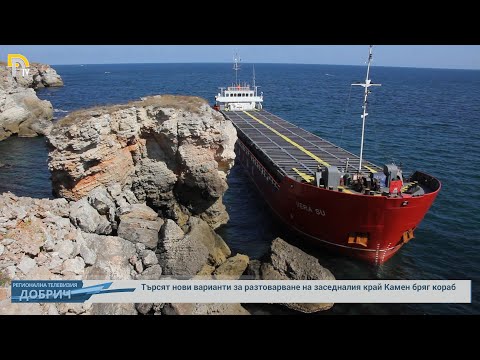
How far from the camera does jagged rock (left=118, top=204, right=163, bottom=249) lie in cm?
2177

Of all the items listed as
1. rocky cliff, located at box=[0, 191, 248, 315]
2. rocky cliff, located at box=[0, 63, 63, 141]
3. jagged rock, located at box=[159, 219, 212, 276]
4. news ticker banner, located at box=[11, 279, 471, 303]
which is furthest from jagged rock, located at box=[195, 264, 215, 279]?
rocky cliff, located at box=[0, 63, 63, 141]

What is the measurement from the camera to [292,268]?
66.6ft

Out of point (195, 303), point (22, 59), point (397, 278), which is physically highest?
point (22, 59)

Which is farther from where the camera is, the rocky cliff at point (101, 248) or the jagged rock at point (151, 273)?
the jagged rock at point (151, 273)

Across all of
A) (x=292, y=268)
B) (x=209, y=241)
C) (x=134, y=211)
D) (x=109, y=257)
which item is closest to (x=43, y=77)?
(x=134, y=211)

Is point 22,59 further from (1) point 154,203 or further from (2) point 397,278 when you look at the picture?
(2) point 397,278

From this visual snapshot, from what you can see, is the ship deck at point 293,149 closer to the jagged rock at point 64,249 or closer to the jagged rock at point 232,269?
the jagged rock at point 232,269

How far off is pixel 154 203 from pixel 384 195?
46.5 feet

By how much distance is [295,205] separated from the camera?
1043 inches

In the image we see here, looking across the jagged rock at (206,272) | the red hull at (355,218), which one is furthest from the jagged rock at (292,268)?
the red hull at (355,218)

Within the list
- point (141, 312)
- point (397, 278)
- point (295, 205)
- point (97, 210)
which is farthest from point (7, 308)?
point (397, 278)

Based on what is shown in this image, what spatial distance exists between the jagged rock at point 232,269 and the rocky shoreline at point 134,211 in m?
Answer: 0.06

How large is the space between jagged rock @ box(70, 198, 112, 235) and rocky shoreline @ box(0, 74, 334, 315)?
60 mm

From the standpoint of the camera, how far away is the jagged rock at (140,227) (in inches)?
857
